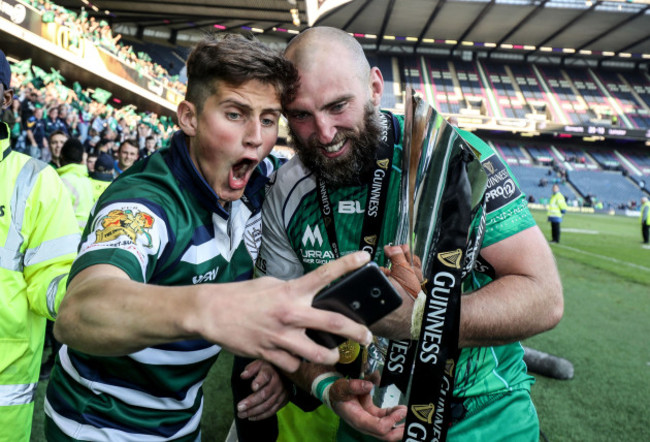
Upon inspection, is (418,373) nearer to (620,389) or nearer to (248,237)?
(248,237)

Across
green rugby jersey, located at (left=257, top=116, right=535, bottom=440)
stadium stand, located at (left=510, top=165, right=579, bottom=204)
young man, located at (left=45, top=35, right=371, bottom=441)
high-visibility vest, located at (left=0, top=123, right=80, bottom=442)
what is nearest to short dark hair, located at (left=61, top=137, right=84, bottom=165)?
high-visibility vest, located at (left=0, top=123, right=80, bottom=442)

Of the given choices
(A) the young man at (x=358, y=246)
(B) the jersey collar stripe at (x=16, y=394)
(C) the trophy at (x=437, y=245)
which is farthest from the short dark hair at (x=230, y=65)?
(B) the jersey collar stripe at (x=16, y=394)

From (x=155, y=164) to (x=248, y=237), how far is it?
508mm

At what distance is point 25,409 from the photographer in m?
2.10

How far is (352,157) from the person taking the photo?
1964 millimetres

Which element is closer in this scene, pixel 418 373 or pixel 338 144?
pixel 418 373

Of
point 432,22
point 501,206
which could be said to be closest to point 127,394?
point 501,206

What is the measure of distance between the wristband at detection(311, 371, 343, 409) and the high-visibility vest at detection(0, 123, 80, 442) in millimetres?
1160

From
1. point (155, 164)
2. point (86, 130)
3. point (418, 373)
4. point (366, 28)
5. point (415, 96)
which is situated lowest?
point (418, 373)

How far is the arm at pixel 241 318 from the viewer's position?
0.77 meters

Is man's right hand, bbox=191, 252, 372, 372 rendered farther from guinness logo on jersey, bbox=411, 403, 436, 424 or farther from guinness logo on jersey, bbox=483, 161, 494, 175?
guinness logo on jersey, bbox=483, 161, 494, 175

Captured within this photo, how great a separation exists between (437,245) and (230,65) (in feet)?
3.03

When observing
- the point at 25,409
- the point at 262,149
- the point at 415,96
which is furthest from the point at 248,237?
the point at 25,409

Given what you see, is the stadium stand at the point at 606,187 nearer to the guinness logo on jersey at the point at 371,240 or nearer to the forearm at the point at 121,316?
the guinness logo on jersey at the point at 371,240
